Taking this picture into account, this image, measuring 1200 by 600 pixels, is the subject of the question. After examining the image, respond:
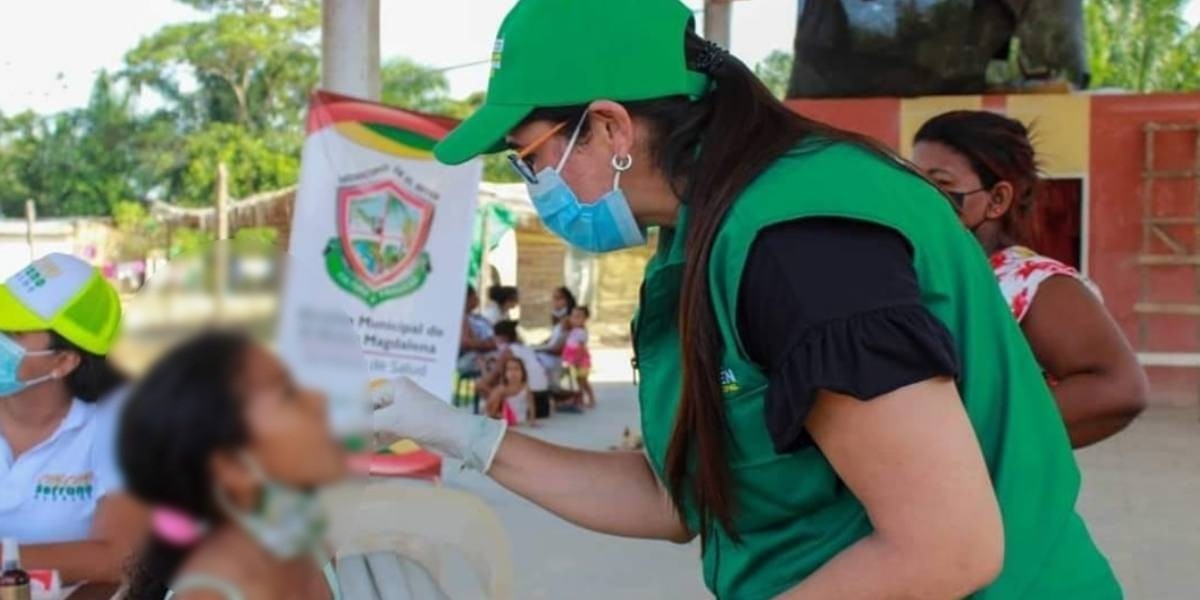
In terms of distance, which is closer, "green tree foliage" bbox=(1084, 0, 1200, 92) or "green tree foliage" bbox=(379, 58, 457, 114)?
"green tree foliage" bbox=(1084, 0, 1200, 92)

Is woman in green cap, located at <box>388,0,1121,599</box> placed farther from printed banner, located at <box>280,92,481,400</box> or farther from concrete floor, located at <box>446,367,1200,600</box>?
concrete floor, located at <box>446,367,1200,600</box>

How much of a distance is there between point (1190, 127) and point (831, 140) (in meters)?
8.26

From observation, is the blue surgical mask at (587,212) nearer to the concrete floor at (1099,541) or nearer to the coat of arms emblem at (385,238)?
the coat of arms emblem at (385,238)

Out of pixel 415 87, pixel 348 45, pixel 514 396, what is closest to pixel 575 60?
pixel 348 45

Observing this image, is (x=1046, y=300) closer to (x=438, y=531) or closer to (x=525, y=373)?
(x=438, y=531)

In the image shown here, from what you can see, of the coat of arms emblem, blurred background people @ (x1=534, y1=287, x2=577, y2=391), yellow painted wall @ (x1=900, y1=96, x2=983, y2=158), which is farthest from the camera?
blurred background people @ (x1=534, y1=287, x2=577, y2=391)

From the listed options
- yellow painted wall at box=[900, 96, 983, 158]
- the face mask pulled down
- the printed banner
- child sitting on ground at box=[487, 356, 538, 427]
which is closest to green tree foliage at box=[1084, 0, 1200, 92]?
yellow painted wall at box=[900, 96, 983, 158]

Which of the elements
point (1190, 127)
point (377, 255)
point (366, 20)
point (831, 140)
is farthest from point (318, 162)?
point (1190, 127)

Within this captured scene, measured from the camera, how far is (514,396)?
10.1 meters

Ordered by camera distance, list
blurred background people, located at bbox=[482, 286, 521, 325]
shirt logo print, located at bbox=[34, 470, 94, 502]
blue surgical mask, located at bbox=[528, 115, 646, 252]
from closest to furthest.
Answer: blue surgical mask, located at bbox=[528, 115, 646, 252] < shirt logo print, located at bbox=[34, 470, 94, 502] < blurred background people, located at bbox=[482, 286, 521, 325]

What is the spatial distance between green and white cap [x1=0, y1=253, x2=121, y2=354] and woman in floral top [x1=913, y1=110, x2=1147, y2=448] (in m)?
1.38

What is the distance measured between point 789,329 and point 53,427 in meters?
1.80

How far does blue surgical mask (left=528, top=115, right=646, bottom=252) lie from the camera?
1.38m

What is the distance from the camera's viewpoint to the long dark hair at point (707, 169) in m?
1.24
